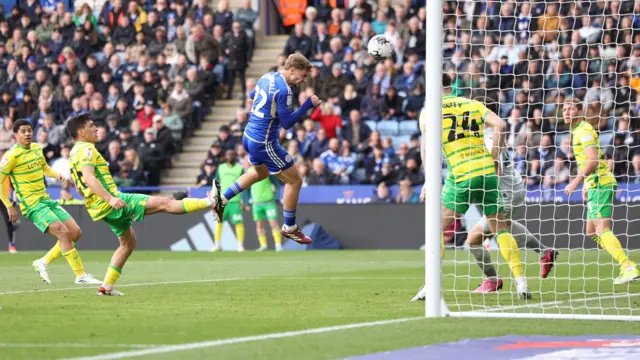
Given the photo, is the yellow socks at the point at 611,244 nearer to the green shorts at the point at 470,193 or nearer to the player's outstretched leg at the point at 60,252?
the green shorts at the point at 470,193

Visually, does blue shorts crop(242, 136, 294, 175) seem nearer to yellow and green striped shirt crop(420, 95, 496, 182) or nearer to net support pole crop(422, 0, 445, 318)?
yellow and green striped shirt crop(420, 95, 496, 182)

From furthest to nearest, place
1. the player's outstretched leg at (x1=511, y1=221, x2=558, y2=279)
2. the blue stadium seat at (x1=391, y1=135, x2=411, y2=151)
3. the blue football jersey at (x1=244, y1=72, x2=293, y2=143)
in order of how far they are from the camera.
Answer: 1. the blue stadium seat at (x1=391, y1=135, x2=411, y2=151)
2. the blue football jersey at (x1=244, y1=72, x2=293, y2=143)
3. the player's outstretched leg at (x1=511, y1=221, x2=558, y2=279)

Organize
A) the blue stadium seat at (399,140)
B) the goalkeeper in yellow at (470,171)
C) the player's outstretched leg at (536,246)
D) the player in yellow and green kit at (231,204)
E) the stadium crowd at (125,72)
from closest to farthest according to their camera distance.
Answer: the goalkeeper in yellow at (470,171) < the player's outstretched leg at (536,246) < the player in yellow and green kit at (231,204) < the blue stadium seat at (399,140) < the stadium crowd at (125,72)

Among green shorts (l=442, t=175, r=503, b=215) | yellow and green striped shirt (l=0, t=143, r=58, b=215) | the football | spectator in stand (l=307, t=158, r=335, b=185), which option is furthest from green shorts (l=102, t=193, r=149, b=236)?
spectator in stand (l=307, t=158, r=335, b=185)

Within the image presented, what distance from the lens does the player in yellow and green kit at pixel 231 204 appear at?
23594 millimetres

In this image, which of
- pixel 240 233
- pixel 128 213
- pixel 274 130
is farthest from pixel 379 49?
pixel 240 233

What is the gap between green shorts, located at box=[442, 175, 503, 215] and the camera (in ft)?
35.7

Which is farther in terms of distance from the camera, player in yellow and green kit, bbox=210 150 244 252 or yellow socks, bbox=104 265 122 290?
player in yellow and green kit, bbox=210 150 244 252

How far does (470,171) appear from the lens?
1090cm

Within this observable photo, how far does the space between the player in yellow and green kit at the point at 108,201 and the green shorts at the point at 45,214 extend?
89.9 inches

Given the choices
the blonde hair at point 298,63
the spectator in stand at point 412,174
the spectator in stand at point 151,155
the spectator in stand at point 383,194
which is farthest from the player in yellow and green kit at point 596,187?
the spectator in stand at point 151,155

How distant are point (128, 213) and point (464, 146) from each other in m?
3.21

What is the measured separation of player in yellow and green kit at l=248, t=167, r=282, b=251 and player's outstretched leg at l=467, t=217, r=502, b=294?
1221 cm

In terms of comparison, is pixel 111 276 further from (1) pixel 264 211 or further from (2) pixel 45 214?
(1) pixel 264 211
